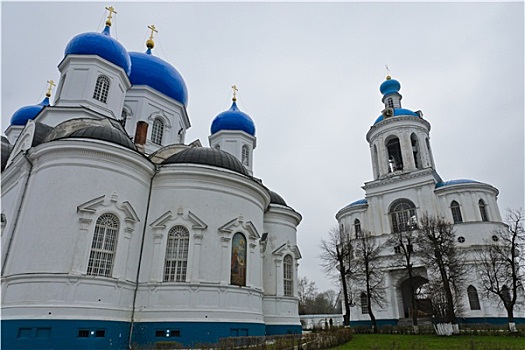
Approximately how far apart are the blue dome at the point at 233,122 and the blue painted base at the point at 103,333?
15.8 m

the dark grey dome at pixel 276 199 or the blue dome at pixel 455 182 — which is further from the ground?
the blue dome at pixel 455 182

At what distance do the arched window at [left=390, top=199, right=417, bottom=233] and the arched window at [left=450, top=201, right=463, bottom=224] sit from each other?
300cm

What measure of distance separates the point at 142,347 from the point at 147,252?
3.37 meters

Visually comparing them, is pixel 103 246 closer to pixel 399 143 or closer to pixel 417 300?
pixel 417 300

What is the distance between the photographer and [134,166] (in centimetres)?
1366

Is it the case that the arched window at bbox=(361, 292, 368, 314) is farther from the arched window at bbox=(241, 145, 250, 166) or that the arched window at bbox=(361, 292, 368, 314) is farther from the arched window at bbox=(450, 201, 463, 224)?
the arched window at bbox=(241, 145, 250, 166)

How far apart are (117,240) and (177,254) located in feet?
7.52

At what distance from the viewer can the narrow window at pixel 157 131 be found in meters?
21.0

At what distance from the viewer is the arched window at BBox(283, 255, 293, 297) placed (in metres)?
18.3

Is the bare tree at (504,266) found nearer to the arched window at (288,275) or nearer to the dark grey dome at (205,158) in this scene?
the arched window at (288,275)

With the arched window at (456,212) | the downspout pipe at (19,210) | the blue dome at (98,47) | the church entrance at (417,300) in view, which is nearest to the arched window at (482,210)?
the arched window at (456,212)

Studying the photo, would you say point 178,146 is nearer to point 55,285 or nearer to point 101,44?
point 101,44

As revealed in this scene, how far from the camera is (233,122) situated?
26.3m

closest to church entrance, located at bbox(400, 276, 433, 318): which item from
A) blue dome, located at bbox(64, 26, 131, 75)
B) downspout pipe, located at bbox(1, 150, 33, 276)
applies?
blue dome, located at bbox(64, 26, 131, 75)
